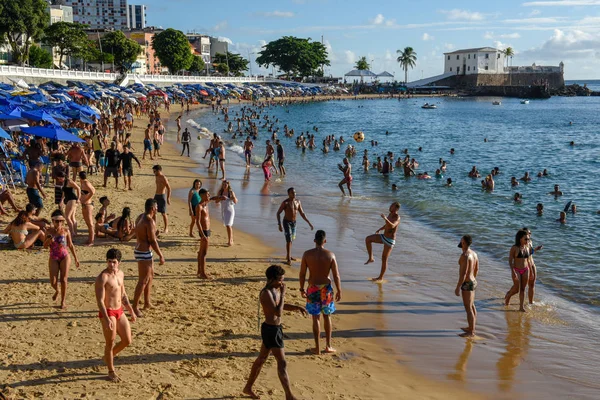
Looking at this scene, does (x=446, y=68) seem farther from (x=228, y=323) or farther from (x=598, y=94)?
(x=228, y=323)

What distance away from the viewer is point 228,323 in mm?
8422

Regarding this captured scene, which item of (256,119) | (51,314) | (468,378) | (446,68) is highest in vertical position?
(446,68)

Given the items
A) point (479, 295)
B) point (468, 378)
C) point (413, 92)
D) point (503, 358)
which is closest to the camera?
point (468, 378)

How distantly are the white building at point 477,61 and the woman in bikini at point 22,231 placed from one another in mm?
129033

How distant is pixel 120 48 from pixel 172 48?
41.7ft

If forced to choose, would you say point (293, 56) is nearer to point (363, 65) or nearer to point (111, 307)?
point (363, 65)

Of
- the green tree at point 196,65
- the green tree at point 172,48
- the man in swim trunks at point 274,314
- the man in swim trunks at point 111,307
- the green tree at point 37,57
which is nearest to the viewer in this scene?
the man in swim trunks at point 274,314

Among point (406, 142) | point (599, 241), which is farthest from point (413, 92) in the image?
point (599, 241)

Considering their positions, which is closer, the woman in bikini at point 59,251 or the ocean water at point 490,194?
the woman in bikini at point 59,251

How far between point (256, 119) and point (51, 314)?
51.8 meters

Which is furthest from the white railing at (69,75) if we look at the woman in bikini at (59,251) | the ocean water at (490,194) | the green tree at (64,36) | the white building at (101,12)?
the white building at (101,12)

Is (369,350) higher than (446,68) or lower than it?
lower

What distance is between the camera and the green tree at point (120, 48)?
88125 mm

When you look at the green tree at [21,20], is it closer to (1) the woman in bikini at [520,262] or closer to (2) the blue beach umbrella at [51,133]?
(2) the blue beach umbrella at [51,133]
